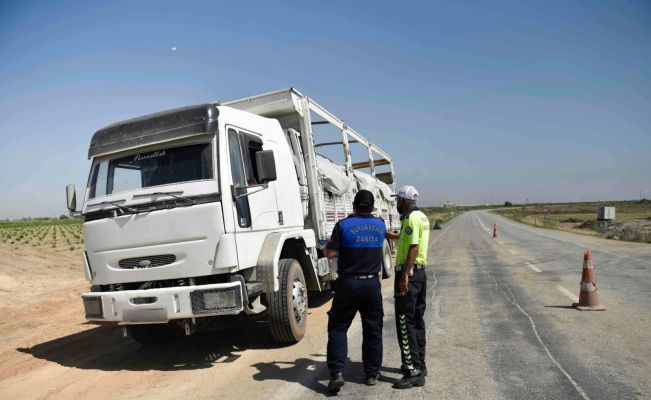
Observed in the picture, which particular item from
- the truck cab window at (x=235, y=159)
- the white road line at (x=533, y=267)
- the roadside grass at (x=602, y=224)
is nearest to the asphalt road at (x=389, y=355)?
the truck cab window at (x=235, y=159)

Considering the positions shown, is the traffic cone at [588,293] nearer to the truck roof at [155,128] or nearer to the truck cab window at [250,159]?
the truck cab window at [250,159]

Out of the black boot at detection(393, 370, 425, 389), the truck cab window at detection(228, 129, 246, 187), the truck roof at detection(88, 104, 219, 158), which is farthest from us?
Result: the truck cab window at detection(228, 129, 246, 187)

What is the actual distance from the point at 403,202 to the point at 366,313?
1116 mm

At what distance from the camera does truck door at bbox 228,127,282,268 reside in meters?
5.21

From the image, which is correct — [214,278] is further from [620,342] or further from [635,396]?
[620,342]

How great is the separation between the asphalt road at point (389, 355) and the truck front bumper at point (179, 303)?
68 cm

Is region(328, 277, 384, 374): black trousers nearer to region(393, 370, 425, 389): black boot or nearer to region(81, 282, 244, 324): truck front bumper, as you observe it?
region(393, 370, 425, 389): black boot

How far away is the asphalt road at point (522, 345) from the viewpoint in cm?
412

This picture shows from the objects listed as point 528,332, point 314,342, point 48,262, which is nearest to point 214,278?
point 314,342

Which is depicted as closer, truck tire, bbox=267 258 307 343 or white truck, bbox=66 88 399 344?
white truck, bbox=66 88 399 344

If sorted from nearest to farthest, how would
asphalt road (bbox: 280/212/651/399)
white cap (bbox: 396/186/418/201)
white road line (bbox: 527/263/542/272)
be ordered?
asphalt road (bbox: 280/212/651/399) < white cap (bbox: 396/186/418/201) < white road line (bbox: 527/263/542/272)

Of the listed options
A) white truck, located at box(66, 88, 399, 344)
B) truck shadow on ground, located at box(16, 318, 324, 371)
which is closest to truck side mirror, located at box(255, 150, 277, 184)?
white truck, located at box(66, 88, 399, 344)

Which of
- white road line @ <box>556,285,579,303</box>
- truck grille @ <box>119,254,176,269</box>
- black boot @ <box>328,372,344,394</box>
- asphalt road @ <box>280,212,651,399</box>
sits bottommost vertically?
white road line @ <box>556,285,579,303</box>

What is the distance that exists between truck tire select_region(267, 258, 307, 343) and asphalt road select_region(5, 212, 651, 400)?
0.63 feet
